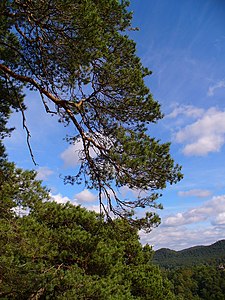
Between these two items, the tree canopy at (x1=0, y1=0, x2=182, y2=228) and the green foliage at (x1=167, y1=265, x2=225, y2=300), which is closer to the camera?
the tree canopy at (x1=0, y1=0, x2=182, y2=228)

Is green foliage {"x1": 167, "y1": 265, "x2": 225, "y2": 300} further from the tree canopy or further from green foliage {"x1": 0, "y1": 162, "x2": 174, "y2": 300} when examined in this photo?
the tree canopy

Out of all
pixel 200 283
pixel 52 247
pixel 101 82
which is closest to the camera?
pixel 101 82

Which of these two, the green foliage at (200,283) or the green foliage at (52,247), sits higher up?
the green foliage at (200,283)

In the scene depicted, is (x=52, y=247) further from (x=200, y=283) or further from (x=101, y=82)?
(x=200, y=283)

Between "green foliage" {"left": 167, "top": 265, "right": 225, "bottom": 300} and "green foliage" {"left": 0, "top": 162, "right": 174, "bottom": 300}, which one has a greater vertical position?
"green foliage" {"left": 167, "top": 265, "right": 225, "bottom": 300}

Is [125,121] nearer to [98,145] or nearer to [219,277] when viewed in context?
[98,145]

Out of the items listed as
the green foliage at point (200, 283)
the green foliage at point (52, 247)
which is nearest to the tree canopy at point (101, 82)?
the green foliage at point (52, 247)

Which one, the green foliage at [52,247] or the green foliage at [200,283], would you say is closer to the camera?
the green foliage at [52,247]

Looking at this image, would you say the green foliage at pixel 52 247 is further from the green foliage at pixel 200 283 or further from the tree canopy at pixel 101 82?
the green foliage at pixel 200 283

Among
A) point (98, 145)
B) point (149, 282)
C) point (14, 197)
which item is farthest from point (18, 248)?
point (149, 282)

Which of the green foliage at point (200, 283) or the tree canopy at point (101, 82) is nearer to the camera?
the tree canopy at point (101, 82)

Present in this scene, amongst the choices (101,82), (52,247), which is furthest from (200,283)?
(101,82)

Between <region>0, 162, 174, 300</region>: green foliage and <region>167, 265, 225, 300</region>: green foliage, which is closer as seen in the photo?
<region>0, 162, 174, 300</region>: green foliage

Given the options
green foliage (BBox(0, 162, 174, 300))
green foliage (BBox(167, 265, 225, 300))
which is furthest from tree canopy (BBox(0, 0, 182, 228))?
green foliage (BBox(167, 265, 225, 300))
